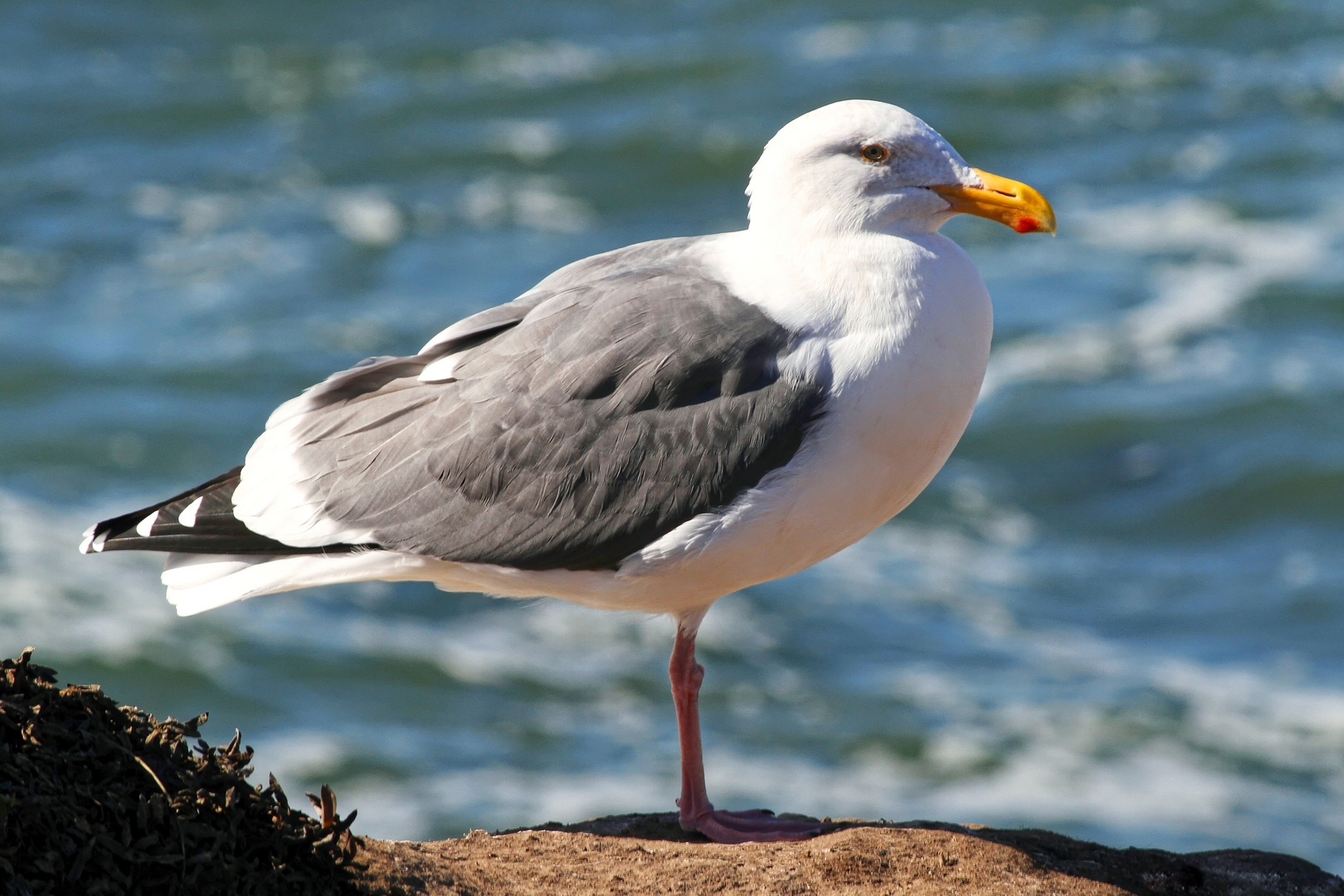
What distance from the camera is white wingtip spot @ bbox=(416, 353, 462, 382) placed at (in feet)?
17.6

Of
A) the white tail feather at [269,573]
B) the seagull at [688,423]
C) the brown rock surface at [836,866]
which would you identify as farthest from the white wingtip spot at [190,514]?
the brown rock surface at [836,866]

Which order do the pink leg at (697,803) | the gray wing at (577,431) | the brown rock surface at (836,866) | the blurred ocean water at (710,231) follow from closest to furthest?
the brown rock surface at (836,866) → the gray wing at (577,431) → the pink leg at (697,803) → the blurred ocean water at (710,231)

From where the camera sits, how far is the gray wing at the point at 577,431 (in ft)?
16.3

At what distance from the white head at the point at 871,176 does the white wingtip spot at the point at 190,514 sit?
2366mm

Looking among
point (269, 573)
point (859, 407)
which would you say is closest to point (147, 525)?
point (269, 573)

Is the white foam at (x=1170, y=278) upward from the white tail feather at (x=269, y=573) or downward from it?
upward

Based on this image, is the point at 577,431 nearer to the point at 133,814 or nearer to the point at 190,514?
the point at 190,514

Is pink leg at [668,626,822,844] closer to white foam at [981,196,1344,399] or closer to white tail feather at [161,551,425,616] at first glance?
white tail feather at [161,551,425,616]

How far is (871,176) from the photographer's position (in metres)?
5.11

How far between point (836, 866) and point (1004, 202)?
2.26 meters

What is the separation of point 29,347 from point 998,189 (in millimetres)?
11578

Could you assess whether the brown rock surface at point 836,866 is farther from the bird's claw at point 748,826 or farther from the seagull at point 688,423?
the seagull at point 688,423

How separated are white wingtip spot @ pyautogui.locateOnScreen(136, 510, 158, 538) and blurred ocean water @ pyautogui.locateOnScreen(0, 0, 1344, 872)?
1941 mm

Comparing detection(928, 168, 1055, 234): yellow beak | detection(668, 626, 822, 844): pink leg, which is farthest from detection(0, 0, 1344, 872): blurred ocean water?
detection(928, 168, 1055, 234): yellow beak
